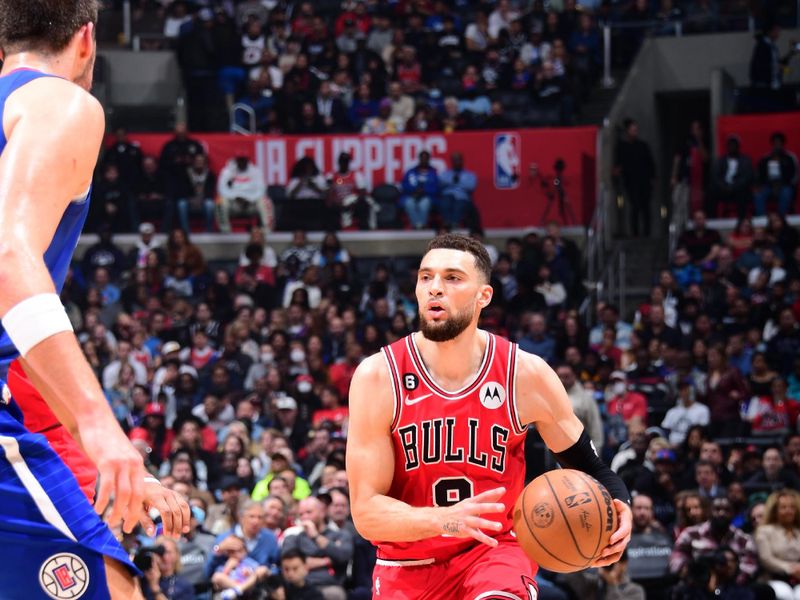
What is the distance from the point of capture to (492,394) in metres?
5.83

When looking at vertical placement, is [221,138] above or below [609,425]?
above

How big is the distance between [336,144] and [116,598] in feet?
56.1

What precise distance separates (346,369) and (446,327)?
1019 cm

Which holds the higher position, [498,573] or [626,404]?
[498,573]

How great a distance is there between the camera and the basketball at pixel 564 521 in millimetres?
5375

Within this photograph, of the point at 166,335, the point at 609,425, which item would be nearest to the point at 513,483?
the point at 609,425

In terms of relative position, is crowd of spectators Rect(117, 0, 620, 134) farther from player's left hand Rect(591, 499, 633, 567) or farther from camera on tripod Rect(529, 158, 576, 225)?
player's left hand Rect(591, 499, 633, 567)

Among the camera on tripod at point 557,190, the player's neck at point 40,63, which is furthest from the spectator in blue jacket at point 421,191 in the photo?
the player's neck at point 40,63

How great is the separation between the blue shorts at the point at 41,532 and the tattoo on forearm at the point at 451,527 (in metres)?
2.08

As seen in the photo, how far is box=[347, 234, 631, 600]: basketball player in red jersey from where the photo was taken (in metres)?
5.64

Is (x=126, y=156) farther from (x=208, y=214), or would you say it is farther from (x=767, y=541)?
(x=767, y=541)

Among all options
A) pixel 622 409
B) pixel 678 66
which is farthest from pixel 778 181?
pixel 622 409

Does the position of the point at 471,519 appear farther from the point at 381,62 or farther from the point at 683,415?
the point at 381,62

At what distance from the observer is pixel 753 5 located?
73.5 ft
